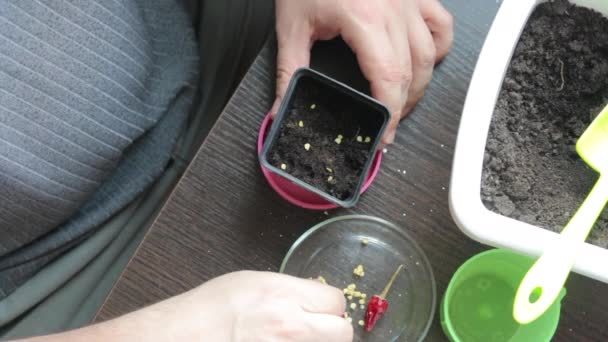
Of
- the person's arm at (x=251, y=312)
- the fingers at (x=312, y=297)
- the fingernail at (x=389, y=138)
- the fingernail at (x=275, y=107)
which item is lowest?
the person's arm at (x=251, y=312)

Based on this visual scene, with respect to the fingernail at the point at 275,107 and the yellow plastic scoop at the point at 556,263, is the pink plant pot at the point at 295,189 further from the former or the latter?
the yellow plastic scoop at the point at 556,263

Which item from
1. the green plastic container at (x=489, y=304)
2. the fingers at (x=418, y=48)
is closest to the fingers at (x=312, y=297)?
the green plastic container at (x=489, y=304)

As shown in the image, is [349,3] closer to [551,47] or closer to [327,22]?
[327,22]

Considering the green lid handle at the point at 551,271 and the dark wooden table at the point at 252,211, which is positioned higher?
the green lid handle at the point at 551,271

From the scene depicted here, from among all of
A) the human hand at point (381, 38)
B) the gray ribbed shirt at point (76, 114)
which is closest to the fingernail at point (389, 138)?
the human hand at point (381, 38)

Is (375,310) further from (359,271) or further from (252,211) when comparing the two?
(252,211)

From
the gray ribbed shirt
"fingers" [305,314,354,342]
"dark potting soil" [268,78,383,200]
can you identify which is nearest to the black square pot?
"dark potting soil" [268,78,383,200]

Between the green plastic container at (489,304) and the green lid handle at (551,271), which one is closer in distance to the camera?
the green lid handle at (551,271)
